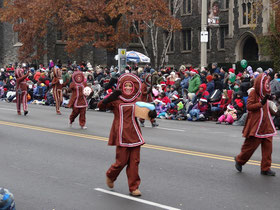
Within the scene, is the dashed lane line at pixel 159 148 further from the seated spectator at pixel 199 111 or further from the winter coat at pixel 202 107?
the winter coat at pixel 202 107

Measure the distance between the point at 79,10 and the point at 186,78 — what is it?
17.2 m

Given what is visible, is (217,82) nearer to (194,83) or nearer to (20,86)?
(194,83)

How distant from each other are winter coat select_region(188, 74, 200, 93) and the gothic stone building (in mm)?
18540

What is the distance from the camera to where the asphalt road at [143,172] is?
7512 mm

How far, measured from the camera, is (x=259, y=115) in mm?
9406

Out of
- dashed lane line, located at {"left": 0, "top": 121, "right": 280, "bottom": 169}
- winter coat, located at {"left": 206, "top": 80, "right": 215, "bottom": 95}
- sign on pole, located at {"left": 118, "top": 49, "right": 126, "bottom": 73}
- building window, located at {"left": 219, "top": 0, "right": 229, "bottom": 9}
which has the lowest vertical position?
dashed lane line, located at {"left": 0, "top": 121, "right": 280, "bottom": 169}

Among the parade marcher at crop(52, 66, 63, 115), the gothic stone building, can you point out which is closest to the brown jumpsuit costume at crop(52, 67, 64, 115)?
the parade marcher at crop(52, 66, 63, 115)

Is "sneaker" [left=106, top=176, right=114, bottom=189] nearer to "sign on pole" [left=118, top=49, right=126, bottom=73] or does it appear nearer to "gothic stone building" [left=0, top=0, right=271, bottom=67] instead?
"sign on pole" [left=118, top=49, right=126, bottom=73]

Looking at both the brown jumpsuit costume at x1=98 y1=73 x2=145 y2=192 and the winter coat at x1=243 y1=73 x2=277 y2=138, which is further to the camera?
the winter coat at x1=243 y1=73 x2=277 y2=138

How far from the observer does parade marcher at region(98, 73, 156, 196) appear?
782 centimetres

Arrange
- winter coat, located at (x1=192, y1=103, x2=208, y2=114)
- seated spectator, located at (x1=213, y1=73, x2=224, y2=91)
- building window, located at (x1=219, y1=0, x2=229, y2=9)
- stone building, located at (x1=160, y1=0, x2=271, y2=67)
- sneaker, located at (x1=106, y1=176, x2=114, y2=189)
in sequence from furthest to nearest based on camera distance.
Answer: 1. building window, located at (x1=219, y1=0, x2=229, y2=9)
2. stone building, located at (x1=160, y1=0, x2=271, y2=67)
3. seated spectator, located at (x1=213, y1=73, x2=224, y2=91)
4. winter coat, located at (x1=192, y1=103, x2=208, y2=114)
5. sneaker, located at (x1=106, y1=176, x2=114, y2=189)

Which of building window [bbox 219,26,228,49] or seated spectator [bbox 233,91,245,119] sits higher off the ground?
building window [bbox 219,26,228,49]

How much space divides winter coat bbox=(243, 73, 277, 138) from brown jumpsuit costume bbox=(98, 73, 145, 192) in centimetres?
231

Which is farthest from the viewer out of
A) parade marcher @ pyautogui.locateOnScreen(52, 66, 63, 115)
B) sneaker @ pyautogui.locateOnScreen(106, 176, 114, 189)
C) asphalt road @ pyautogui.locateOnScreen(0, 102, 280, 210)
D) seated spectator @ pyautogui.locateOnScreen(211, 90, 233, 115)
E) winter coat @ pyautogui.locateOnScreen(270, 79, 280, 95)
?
parade marcher @ pyautogui.locateOnScreen(52, 66, 63, 115)
